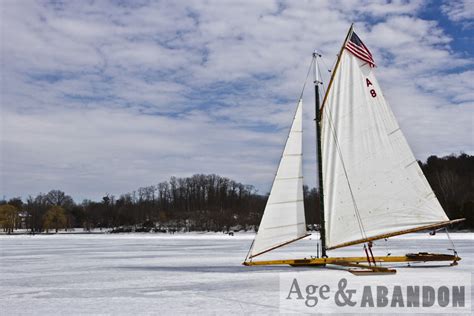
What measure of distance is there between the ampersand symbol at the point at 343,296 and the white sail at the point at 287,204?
306cm

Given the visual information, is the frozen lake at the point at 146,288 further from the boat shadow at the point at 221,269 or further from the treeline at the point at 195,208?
the treeline at the point at 195,208

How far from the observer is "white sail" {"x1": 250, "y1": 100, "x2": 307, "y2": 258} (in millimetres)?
18047

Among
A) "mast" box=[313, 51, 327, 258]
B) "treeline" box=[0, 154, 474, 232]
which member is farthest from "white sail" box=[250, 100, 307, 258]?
"treeline" box=[0, 154, 474, 232]

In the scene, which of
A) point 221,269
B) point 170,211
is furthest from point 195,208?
point 221,269

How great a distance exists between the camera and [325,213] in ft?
62.2

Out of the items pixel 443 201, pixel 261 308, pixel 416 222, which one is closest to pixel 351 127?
pixel 416 222

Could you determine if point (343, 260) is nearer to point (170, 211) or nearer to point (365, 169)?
point (365, 169)

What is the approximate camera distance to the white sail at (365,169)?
60.4 feet

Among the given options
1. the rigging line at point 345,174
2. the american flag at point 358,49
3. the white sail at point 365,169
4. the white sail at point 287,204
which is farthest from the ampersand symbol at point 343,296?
the american flag at point 358,49

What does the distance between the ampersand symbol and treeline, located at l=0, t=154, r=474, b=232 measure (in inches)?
2575

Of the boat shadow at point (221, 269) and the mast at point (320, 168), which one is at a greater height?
the mast at point (320, 168)

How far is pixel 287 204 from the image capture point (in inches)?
720

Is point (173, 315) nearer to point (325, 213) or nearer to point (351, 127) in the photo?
point (325, 213)

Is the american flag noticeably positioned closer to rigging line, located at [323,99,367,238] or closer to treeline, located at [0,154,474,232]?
rigging line, located at [323,99,367,238]
